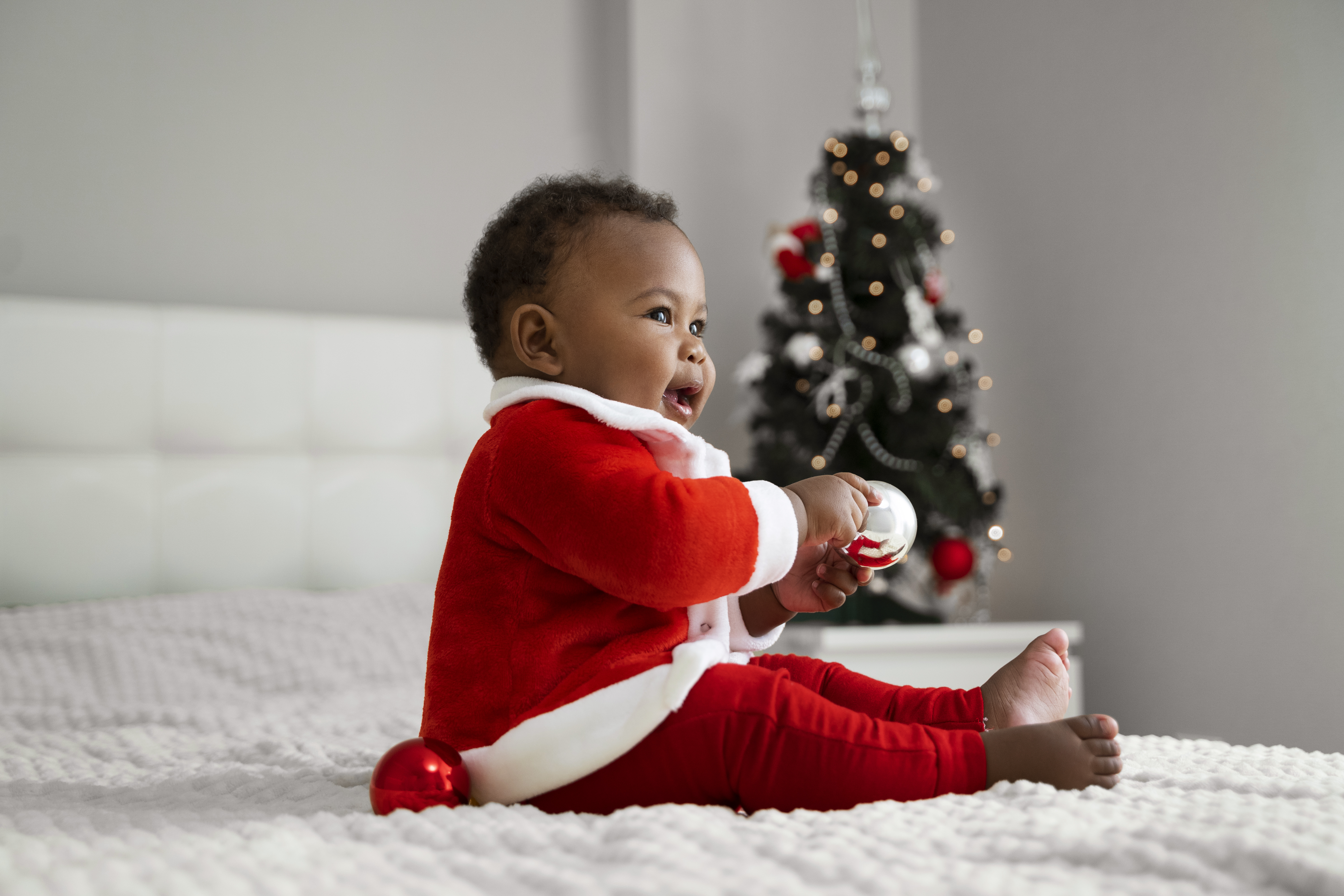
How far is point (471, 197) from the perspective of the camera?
2459mm

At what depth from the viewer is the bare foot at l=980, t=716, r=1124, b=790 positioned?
30.2 inches

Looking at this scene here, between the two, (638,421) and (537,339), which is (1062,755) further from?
(537,339)

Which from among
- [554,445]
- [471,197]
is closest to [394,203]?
[471,197]

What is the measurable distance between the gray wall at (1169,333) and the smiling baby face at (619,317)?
147cm

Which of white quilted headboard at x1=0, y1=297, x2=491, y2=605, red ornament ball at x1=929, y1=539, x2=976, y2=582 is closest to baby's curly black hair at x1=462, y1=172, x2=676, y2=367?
white quilted headboard at x1=0, y1=297, x2=491, y2=605

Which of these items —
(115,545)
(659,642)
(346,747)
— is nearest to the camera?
(659,642)

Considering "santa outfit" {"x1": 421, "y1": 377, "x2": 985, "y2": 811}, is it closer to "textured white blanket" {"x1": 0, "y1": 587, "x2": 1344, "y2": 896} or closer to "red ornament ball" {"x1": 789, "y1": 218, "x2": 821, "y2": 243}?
"textured white blanket" {"x1": 0, "y1": 587, "x2": 1344, "y2": 896}

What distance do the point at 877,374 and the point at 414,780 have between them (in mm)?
1692

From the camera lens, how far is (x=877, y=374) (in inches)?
89.6

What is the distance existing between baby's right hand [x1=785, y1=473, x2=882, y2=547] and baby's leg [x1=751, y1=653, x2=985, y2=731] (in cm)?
13

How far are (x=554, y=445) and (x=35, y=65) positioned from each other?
6.34 feet

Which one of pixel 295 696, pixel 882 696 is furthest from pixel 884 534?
pixel 295 696

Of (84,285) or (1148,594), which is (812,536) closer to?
(1148,594)

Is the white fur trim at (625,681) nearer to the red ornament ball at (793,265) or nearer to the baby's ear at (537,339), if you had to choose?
the baby's ear at (537,339)
